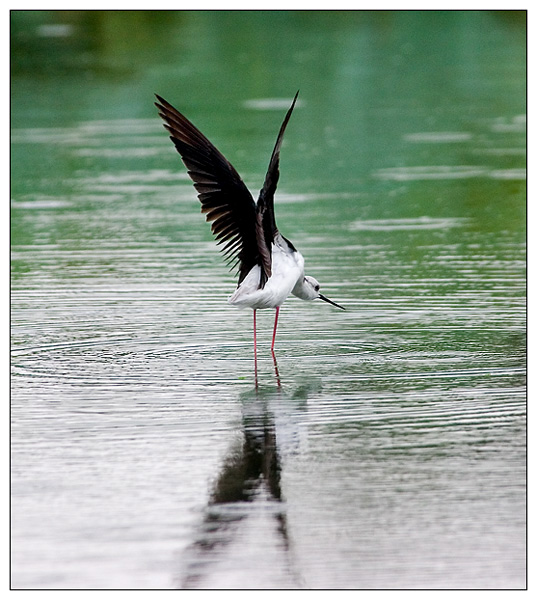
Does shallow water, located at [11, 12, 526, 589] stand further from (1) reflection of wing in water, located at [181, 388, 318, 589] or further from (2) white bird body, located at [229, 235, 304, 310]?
(2) white bird body, located at [229, 235, 304, 310]

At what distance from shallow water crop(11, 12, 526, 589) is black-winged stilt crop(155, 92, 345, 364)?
508 millimetres

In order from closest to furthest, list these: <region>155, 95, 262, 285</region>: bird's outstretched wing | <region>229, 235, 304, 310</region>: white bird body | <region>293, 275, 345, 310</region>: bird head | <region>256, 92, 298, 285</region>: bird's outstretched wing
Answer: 1. <region>256, 92, 298, 285</region>: bird's outstretched wing
2. <region>155, 95, 262, 285</region>: bird's outstretched wing
3. <region>229, 235, 304, 310</region>: white bird body
4. <region>293, 275, 345, 310</region>: bird head

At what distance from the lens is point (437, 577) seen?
5.53m

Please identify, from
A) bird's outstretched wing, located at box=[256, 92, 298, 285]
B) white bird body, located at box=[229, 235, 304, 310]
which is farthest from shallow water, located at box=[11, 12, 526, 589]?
bird's outstretched wing, located at box=[256, 92, 298, 285]

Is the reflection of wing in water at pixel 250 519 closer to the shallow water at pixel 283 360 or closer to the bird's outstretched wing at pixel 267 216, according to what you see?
the shallow water at pixel 283 360

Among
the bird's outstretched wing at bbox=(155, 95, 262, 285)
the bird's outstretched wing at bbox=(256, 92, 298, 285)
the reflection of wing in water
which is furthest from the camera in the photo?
the bird's outstretched wing at bbox=(155, 95, 262, 285)

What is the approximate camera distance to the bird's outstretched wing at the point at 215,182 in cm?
871

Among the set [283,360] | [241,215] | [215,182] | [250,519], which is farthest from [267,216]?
[250,519]

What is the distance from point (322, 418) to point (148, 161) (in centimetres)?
1060

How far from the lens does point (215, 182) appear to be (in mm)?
8812

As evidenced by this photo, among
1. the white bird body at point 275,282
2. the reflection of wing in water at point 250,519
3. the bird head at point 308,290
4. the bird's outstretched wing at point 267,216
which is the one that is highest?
the bird's outstretched wing at point 267,216

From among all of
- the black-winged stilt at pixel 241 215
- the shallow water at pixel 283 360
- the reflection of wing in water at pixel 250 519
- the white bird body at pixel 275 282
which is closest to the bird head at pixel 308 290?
the shallow water at pixel 283 360

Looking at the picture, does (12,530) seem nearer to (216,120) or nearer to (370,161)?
(370,161)

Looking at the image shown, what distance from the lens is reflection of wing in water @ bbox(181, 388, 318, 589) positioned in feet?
18.4
